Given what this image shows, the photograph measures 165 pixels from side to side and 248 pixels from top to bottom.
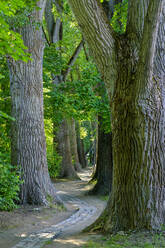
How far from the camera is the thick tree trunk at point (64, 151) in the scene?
20688mm

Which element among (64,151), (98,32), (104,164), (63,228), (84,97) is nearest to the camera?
(98,32)

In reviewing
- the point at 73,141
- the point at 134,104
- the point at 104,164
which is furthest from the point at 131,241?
the point at 73,141

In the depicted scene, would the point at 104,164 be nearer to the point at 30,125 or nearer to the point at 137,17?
the point at 30,125

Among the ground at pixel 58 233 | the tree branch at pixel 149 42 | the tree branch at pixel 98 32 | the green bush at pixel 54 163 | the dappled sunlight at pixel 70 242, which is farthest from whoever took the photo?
the green bush at pixel 54 163

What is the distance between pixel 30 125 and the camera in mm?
9023

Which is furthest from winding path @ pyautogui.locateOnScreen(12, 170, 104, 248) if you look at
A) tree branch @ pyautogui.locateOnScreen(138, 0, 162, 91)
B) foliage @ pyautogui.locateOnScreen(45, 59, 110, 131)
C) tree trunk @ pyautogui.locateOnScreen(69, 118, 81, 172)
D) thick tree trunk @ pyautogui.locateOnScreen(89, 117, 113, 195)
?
tree trunk @ pyautogui.locateOnScreen(69, 118, 81, 172)


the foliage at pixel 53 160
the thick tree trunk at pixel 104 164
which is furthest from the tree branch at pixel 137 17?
the foliage at pixel 53 160

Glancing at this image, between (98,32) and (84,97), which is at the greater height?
(84,97)

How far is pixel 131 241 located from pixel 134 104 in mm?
2251

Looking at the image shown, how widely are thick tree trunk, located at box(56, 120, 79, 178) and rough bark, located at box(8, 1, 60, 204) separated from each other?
440 inches

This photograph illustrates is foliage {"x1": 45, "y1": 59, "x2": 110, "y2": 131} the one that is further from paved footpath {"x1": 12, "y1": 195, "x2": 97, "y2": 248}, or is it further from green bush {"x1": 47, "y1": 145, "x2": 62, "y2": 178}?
green bush {"x1": 47, "y1": 145, "x2": 62, "y2": 178}

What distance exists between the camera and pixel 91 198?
42.3 ft

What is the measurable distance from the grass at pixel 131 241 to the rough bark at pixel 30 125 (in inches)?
185

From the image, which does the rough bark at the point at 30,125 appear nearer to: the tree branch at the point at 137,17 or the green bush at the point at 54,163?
the tree branch at the point at 137,17
